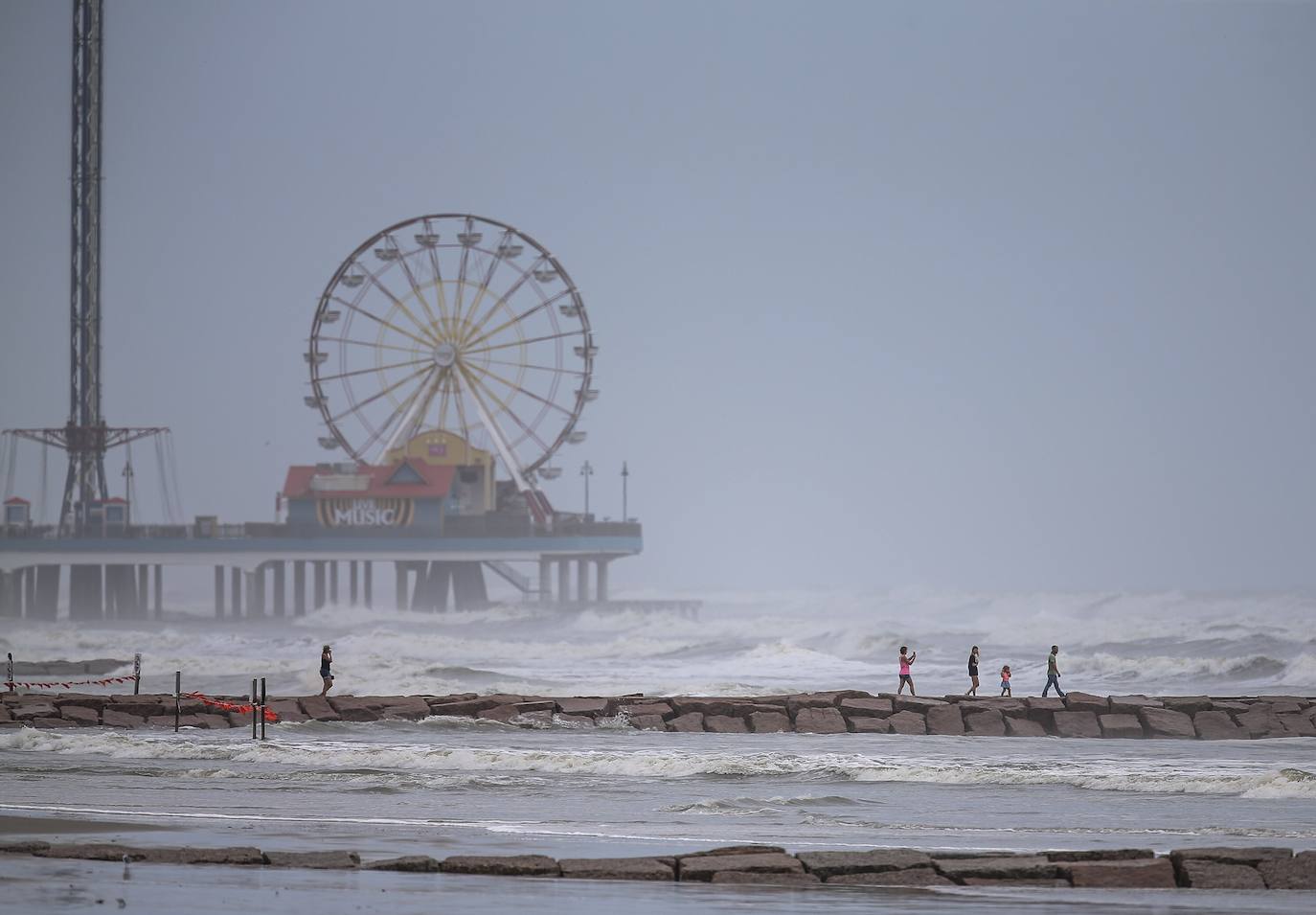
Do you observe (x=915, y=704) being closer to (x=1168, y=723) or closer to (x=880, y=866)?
(x=1168, y=723)

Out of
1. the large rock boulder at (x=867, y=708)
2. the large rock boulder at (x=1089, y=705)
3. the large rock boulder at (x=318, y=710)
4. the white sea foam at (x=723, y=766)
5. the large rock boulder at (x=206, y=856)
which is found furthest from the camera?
the large rock boulder at (x=318, y=710)

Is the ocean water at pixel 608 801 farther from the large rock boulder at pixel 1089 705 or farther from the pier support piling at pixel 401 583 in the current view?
the pier support piling at pixel 401 583

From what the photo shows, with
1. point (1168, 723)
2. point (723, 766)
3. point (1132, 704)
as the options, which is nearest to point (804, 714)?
point (1132, 704)

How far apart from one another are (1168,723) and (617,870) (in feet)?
42.2

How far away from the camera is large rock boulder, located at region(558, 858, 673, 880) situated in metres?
9.30

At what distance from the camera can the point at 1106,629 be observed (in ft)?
166

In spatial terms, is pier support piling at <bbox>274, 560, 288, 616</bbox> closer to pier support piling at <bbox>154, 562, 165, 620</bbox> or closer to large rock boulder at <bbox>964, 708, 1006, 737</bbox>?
pier support piling at <bbox>154, 562, 165, 620</bbox>

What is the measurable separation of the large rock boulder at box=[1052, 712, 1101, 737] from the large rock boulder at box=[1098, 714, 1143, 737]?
0.08 meters

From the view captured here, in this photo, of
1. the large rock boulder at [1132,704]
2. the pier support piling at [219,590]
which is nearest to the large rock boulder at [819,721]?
the large rock boulder at [1132,704]

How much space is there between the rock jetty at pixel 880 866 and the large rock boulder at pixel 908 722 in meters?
11.1

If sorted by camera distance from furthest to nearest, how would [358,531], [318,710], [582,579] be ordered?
[582,579] < [358,531] < [318,710]

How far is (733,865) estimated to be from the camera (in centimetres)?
938

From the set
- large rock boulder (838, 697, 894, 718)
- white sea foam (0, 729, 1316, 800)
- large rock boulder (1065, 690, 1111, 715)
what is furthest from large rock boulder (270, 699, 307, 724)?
large rock boulder (1065, 690, 1111, 715)

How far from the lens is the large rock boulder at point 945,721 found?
68.1 ft
